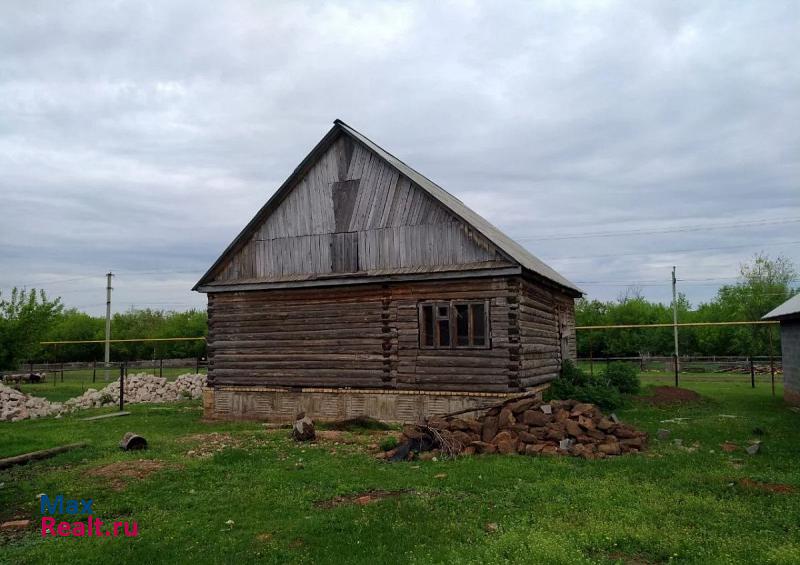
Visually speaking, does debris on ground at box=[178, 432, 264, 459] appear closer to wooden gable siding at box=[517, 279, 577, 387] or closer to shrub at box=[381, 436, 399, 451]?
shrub at box=[381, 436, 399, 451]

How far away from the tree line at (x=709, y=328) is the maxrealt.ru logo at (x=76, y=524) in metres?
46.6

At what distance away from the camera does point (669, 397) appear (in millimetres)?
21125

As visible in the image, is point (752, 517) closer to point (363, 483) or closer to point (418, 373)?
point (363, 483)

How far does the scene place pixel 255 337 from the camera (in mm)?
19109

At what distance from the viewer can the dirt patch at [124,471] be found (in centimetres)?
1051

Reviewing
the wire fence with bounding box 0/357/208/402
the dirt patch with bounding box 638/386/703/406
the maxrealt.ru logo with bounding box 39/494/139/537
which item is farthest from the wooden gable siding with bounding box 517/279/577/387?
the wire fence with bounding box 0/357/208/402

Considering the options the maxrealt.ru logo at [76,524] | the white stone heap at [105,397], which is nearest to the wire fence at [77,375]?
the white stone heap at [105,397]

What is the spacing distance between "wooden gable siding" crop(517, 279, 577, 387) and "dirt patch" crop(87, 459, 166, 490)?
9113 mm

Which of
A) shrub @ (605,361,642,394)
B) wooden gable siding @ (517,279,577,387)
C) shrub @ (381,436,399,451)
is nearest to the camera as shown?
shrub @ (381,436,399,451)

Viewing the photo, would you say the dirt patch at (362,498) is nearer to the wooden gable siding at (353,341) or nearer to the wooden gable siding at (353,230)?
the wooden gable siding at (353,341)

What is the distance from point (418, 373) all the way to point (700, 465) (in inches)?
312

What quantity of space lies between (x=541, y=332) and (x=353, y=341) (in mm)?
5892

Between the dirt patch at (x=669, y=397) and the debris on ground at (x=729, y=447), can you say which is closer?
the debris on ground at (x=729, y=447)

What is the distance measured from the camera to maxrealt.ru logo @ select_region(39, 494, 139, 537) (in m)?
7.72
